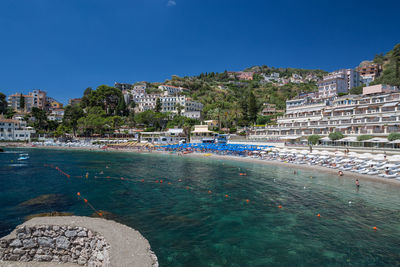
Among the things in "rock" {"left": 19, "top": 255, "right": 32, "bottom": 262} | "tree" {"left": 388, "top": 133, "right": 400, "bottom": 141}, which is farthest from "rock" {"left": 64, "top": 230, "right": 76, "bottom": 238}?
"tree" {"left": 388, "top": 133, "right": 400, "bottom": 141}

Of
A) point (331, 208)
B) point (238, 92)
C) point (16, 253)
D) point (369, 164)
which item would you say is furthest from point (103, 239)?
point (238, 92)

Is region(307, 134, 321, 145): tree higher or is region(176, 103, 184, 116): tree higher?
region(176, 103, 184, 116): tree

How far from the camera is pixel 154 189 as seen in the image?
2112 cm

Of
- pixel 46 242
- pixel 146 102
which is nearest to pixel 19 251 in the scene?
pixel 46 242

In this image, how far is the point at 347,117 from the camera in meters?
47.5

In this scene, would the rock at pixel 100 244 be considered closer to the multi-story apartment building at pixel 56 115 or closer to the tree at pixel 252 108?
the tree at pixel 252 108

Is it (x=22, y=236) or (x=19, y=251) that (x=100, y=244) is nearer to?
(x=22, y=236)

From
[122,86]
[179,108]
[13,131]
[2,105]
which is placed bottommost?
[13,131]

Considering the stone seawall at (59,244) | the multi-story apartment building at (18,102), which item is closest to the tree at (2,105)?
the multi-story apartment building at (18,102)

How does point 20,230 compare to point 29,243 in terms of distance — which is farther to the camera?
point 29,243

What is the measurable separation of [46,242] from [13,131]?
95.1 m

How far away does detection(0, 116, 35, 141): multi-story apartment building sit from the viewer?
7900 centimetres

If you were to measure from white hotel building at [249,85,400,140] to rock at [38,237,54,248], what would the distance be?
46334 millimetres

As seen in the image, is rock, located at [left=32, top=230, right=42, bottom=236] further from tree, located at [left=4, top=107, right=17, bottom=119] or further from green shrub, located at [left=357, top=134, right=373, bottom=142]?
tree, located at [left=4, top=107, right=17, bottom=119]
